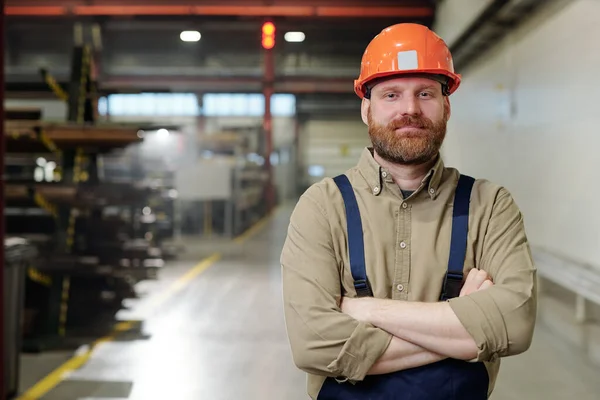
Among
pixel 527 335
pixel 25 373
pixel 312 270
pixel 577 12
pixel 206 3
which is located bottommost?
pixel 25 373

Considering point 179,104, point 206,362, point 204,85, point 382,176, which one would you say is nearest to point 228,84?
point 204,85

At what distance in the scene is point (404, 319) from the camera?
1.52 meters

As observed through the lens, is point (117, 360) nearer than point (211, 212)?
Yes

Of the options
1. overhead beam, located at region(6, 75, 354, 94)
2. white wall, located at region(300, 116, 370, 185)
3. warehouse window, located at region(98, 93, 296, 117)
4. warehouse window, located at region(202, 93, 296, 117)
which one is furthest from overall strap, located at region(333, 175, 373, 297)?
warehouse window, located at region(202, 93, 296, 117)

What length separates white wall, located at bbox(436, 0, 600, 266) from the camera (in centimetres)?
397

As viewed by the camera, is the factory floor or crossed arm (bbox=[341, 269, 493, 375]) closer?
crossed arm (bbox=[341, 269, 493, 375])

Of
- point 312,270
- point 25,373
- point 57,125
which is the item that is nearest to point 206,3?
point 57,125

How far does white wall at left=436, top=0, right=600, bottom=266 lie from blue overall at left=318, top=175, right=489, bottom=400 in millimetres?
2616

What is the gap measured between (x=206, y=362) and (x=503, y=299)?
3.13 m

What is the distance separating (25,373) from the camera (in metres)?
4.12

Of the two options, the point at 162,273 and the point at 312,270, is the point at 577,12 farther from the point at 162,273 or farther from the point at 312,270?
the point at 162,273

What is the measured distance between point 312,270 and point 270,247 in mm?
8839

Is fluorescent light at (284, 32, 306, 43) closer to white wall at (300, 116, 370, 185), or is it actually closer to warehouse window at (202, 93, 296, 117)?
warehouse window at (202, 93, 296, 117)

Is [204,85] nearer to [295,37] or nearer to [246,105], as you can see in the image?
[295,37]
